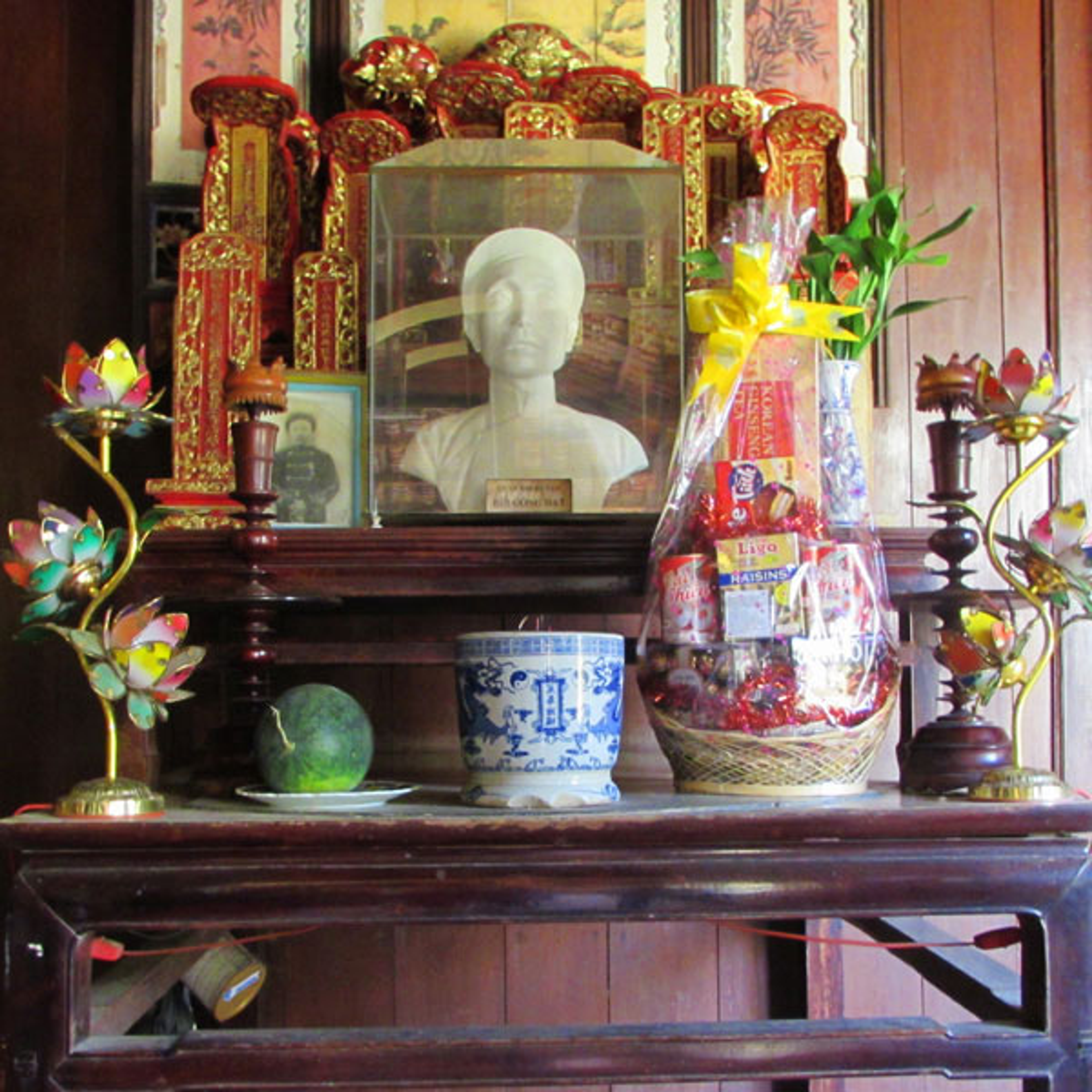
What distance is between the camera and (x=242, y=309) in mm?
1013

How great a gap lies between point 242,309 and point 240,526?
254mm

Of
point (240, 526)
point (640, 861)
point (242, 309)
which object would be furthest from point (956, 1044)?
point (242, 309)

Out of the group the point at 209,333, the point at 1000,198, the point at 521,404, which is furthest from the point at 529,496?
the point at 1000,198

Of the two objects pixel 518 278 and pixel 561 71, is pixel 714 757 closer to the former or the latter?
pixel 518 278

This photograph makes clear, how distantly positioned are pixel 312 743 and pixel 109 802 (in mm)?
129

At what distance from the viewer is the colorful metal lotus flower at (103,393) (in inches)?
30.5

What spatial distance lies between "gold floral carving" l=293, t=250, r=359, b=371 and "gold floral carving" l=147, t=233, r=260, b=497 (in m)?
0.04

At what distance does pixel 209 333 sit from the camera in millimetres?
1011

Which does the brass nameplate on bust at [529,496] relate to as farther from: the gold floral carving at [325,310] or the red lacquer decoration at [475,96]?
the red lacquer decoration at [475,96]

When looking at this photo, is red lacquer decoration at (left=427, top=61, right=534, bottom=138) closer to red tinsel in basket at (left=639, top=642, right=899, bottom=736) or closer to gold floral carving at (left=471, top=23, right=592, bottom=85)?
gold floral carving at (left=471, top=23, right=592, bottom=85)

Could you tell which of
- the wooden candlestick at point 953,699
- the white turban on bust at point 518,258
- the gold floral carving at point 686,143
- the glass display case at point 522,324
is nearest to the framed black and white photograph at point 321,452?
the glass display case at point 522,324

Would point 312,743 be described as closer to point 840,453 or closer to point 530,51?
point 840,453

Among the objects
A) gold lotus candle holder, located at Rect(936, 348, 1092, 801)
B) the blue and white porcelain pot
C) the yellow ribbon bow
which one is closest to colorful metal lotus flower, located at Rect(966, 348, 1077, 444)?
gold lotus candle holder, located at Rect(936, 348, 1092, 801)

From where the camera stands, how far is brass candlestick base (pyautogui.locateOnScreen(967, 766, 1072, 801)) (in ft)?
2.42
